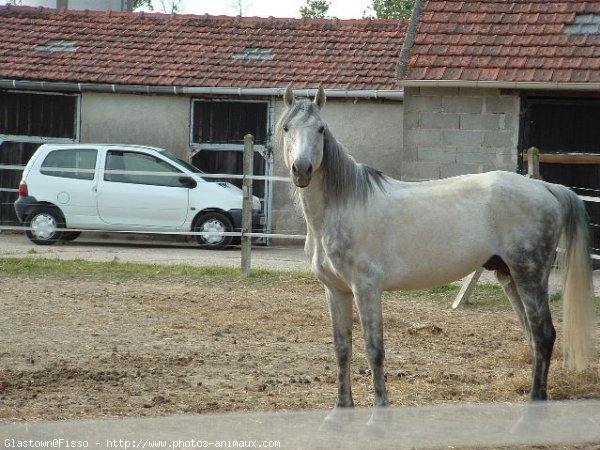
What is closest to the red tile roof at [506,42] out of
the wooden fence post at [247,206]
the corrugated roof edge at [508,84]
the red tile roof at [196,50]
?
the corrugated roof edge at [508,84]

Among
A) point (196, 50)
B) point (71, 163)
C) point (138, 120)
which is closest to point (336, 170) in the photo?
point (71, 163)

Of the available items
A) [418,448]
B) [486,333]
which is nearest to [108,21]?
[486,333]

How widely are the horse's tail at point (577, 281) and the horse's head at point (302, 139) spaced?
158 cm

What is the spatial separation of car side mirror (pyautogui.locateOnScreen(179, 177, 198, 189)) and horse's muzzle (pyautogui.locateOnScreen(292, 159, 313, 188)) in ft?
38.4

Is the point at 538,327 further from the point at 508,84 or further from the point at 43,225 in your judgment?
the point at 43,225

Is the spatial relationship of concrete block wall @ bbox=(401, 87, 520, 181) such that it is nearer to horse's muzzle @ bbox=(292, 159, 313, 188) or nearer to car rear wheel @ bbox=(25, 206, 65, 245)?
car rear wheel @ bbox=(25, 206, 65, 245)

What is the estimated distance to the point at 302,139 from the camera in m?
5.49

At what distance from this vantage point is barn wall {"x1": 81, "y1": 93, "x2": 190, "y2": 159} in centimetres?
1898

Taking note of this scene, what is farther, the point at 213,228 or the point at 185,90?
the point at 185,90

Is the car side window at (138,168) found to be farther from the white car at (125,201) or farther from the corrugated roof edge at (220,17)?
the corrugated roof edge at (220,17)

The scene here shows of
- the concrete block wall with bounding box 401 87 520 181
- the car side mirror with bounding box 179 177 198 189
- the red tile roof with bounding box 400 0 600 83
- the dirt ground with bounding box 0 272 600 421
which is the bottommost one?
the dirt ground with bounding box 0 272 600 421

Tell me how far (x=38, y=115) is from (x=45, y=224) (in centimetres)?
329

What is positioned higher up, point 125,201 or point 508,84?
point 508,84

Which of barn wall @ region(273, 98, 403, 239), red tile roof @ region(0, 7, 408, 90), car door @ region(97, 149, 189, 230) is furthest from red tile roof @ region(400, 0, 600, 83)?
car door @ region(97, 149, 189, 230)
